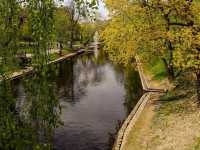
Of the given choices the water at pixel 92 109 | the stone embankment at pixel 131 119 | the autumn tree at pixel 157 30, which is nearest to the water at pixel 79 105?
the water at pixel 92 109

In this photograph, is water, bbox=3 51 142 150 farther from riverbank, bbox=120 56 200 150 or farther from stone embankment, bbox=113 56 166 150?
riverbank, bbox=120 56 200 150

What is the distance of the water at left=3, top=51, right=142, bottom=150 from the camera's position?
26.4 feet

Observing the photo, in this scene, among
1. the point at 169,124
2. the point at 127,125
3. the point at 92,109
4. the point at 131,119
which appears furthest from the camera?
the point at 92,109

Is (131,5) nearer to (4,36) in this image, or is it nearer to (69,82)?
(69,82)

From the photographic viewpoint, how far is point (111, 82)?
182 feet

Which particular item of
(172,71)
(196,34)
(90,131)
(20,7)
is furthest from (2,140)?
(172,71)

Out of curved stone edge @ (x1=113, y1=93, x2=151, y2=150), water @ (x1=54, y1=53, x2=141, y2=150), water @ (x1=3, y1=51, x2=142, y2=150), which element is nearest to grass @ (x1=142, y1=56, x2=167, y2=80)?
water @ (x1=3, y1=51, x2=142, y2=150)

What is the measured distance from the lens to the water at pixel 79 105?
26.4ft

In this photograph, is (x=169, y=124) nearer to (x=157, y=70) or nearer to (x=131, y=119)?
(x=131, y=119)

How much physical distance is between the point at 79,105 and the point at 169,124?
50.0 feet

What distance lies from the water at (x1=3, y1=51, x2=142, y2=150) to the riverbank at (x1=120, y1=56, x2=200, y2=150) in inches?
92.4

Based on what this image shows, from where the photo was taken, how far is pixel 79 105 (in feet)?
129

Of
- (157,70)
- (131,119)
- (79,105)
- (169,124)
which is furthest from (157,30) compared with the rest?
(157,70)

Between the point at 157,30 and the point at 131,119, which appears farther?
the point at 131,119
